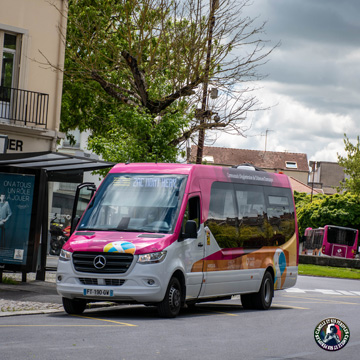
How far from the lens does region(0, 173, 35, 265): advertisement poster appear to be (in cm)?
1888

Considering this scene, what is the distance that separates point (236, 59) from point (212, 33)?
3.60ft

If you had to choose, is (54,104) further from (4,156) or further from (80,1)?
(4,156)

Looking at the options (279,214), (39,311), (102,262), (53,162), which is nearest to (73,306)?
(39,311)

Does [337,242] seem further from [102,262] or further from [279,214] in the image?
[102,262]

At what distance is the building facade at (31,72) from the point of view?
26.7 metres

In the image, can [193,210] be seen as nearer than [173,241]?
No

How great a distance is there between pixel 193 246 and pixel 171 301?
125 cm

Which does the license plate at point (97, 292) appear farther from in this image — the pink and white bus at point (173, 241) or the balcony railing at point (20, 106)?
the balcony railing at point (20, 106)

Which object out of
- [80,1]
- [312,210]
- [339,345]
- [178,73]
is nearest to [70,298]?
[339,345]

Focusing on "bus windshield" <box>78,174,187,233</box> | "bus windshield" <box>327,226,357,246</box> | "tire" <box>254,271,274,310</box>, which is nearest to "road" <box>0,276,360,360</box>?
"tire" <box>254,271,274,310</box>

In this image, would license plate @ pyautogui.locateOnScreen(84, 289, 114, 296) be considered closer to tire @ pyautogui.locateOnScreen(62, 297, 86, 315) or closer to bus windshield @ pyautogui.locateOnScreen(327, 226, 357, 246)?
tire @ pyautogui.locateOnScreen(62, 297, 86, 315)

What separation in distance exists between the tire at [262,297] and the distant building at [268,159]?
119017 millimetres

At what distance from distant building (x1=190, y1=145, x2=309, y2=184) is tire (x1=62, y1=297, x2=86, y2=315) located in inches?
4844

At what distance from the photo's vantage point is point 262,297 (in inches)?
714
